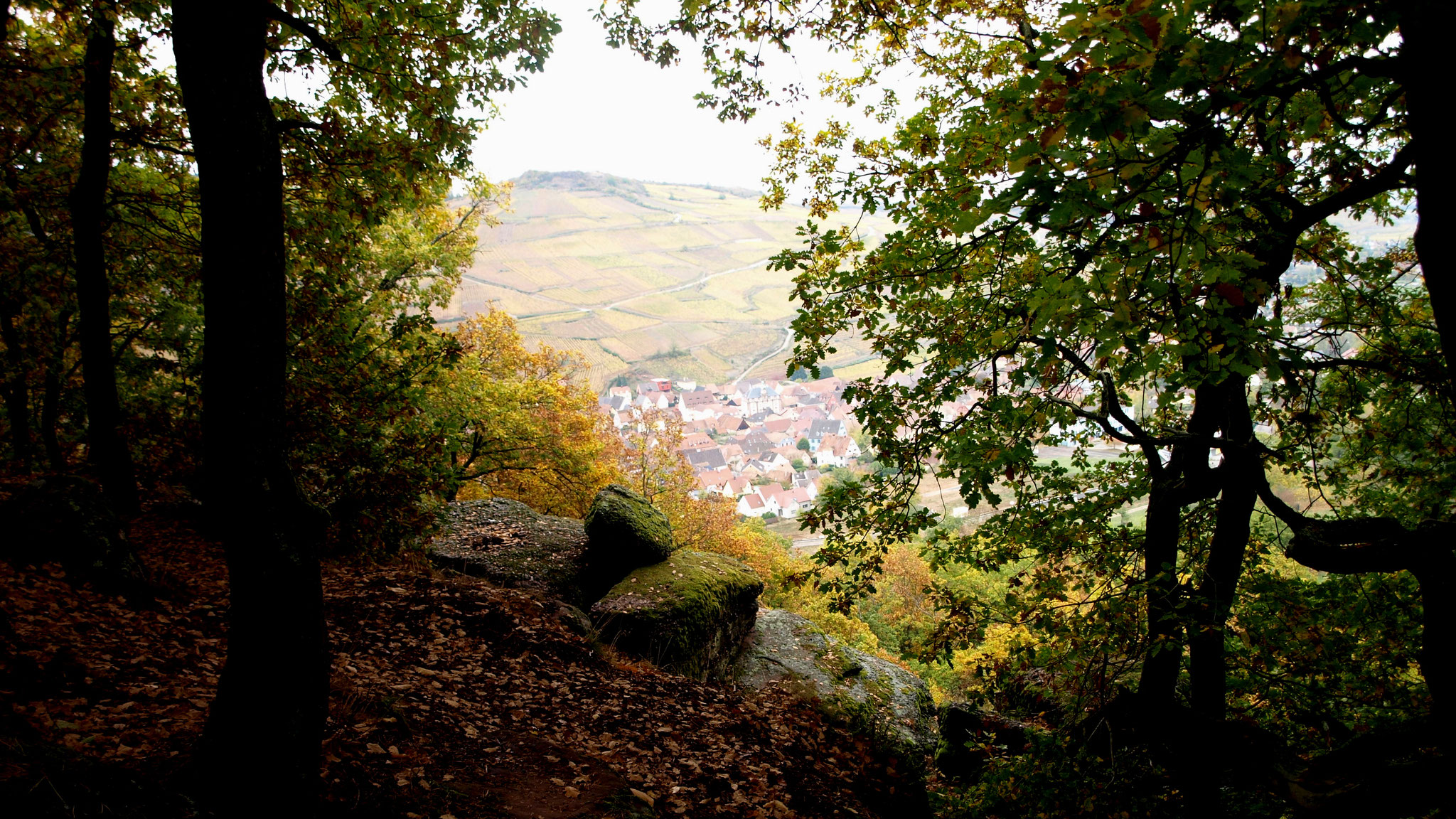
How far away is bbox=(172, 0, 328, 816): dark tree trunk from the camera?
3287mm

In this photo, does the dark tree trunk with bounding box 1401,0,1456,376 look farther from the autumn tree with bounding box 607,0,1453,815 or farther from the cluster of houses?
the cluster of houses

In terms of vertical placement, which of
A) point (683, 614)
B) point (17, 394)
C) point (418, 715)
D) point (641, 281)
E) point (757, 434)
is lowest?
point (418, 715)

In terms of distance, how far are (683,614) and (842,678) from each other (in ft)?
12.4

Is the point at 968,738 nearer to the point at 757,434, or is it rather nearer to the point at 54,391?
the point at 54,391

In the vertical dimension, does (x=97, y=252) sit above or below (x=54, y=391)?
above

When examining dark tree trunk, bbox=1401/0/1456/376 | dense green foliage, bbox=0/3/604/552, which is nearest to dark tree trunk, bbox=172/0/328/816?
dense green foliage, bbox=0/3/604/552

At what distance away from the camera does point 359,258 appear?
726 centimetres

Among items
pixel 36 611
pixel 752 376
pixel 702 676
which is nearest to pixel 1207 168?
pixel 36 611

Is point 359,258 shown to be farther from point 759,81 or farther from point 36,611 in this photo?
point 759,81

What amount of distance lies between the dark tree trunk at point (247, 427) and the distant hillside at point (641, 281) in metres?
74.0

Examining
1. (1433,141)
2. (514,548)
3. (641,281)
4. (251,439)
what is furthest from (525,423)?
(641,281)

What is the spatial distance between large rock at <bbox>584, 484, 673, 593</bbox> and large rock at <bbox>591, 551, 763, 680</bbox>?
0.27 m

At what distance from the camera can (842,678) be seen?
470 inches

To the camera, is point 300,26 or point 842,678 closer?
point 300,26
